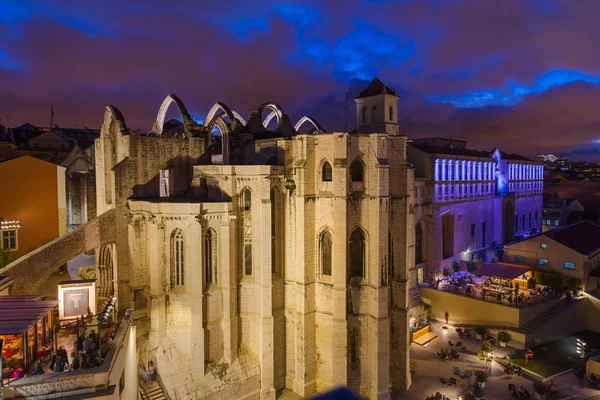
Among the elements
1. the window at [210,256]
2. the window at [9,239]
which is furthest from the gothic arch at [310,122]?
the window at [9,239]

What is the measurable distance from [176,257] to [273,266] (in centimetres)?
561

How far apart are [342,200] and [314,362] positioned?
963cm

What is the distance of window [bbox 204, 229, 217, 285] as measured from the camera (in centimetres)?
2200

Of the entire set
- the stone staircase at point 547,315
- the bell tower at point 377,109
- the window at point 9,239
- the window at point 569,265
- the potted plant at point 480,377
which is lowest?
the potted plant at point 480,377

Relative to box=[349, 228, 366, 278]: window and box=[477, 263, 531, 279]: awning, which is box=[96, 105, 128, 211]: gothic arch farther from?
box=[477, 263, 531, 279]: awning

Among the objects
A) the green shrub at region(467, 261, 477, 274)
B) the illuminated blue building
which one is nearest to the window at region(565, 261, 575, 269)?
the green shrub at region(467, 261, 477, 274)

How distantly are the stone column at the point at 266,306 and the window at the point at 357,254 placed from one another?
4804 mm

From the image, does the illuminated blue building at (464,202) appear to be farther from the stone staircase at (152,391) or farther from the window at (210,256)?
the stone staircase at (152,391)

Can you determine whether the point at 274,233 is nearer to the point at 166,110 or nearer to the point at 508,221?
the point at 166,110

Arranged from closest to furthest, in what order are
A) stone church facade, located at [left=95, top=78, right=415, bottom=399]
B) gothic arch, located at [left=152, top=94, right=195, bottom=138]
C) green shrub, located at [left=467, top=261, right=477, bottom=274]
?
1. stone church facade, located at [left=95, top=78, right=415, bottom=399]
2. gothic arch, located at [left=152, top=94, right=195, bottom=138]
3. green shrub, located at [left=467, top=261, right=477, bottom=274]

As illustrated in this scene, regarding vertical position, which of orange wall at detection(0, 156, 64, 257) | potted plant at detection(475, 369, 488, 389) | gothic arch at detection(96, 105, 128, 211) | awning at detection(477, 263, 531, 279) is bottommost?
potted plant at detection(475, 369, 488, 389)

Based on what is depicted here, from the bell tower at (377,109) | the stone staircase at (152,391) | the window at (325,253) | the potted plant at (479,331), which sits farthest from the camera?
the bell tower at (377,109)

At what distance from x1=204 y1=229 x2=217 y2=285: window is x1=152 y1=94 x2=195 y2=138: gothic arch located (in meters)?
8.01

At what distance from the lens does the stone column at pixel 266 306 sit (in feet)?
73.0
